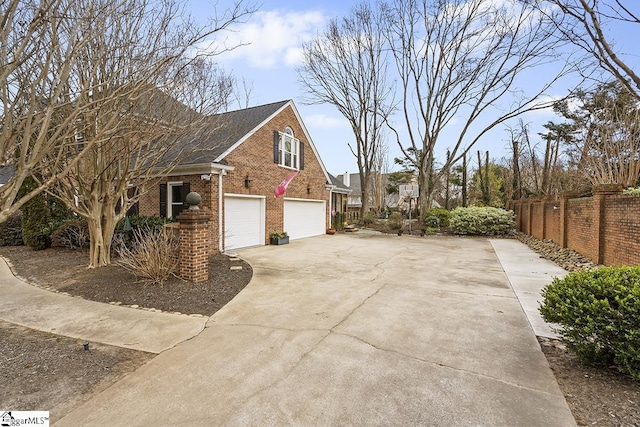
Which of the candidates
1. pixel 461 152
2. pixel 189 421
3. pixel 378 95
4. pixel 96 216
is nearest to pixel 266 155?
pixel 96 216

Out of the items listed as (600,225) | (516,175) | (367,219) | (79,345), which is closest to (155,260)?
(79,345)

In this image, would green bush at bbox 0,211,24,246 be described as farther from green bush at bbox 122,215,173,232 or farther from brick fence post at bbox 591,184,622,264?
brick fence post at bbox 591,184,622,264

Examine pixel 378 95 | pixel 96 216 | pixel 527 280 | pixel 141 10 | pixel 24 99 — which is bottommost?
pixel 527 280

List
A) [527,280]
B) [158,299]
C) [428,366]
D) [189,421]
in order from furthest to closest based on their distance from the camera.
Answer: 1. [527,280]
2. [158,299]
3. [428,366]
4. [189,421]

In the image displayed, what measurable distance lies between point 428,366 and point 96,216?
7.67 metres

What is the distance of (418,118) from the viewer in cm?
2103

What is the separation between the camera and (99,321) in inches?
168

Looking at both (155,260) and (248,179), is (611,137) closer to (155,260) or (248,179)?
(248,179)

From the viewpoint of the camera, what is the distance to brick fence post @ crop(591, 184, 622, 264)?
7.47m

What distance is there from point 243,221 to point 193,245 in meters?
5.45

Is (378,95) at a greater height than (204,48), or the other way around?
(378,95)

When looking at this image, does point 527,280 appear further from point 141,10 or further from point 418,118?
point 418,118

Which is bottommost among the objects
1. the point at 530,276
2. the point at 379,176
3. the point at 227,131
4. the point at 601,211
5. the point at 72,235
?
the point at 530,276

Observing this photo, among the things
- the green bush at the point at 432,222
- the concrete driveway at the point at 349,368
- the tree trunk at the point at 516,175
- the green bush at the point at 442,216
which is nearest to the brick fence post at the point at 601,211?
the concrete driveway at the point at 349,368
